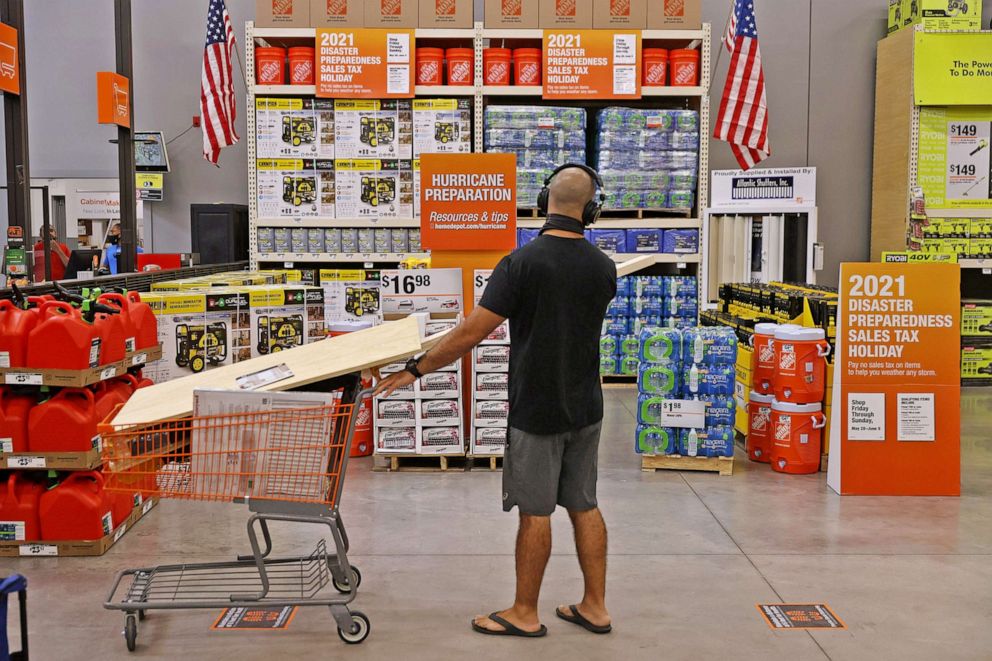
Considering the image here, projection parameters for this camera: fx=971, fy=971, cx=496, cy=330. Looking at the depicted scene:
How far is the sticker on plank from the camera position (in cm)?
404

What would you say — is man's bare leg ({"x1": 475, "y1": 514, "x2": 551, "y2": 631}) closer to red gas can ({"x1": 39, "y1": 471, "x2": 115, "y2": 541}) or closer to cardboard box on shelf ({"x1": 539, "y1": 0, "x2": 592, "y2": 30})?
red gas can ({"x1": 39, "y1": 471, "x2": 115, "y2": 541})

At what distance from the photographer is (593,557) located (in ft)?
12.9

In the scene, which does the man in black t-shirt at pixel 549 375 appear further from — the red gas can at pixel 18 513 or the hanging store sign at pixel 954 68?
the hanging store sign at pixel 954 68

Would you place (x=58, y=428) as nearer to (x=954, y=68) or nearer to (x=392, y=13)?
(x=392, y=13)

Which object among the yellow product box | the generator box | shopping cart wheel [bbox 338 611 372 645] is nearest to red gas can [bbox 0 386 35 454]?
shopping cart wheel [bbox 338 611 372 645]

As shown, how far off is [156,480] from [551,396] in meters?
1.51

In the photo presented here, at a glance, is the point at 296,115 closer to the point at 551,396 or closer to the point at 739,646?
the point at 551,396

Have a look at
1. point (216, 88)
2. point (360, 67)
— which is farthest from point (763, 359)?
point (216, 88)

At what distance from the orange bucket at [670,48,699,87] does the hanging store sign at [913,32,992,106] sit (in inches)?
97.6

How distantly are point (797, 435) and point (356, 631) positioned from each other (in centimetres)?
383

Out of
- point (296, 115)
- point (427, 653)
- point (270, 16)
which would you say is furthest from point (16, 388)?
point (270, 16)

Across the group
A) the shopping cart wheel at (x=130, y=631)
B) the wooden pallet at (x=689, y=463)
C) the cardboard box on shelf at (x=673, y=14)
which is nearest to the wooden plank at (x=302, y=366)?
the shopping cart wheel at (x=130, y=631)

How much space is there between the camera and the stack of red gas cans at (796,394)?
6.52 m

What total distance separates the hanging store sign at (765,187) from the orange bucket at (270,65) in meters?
4.83
